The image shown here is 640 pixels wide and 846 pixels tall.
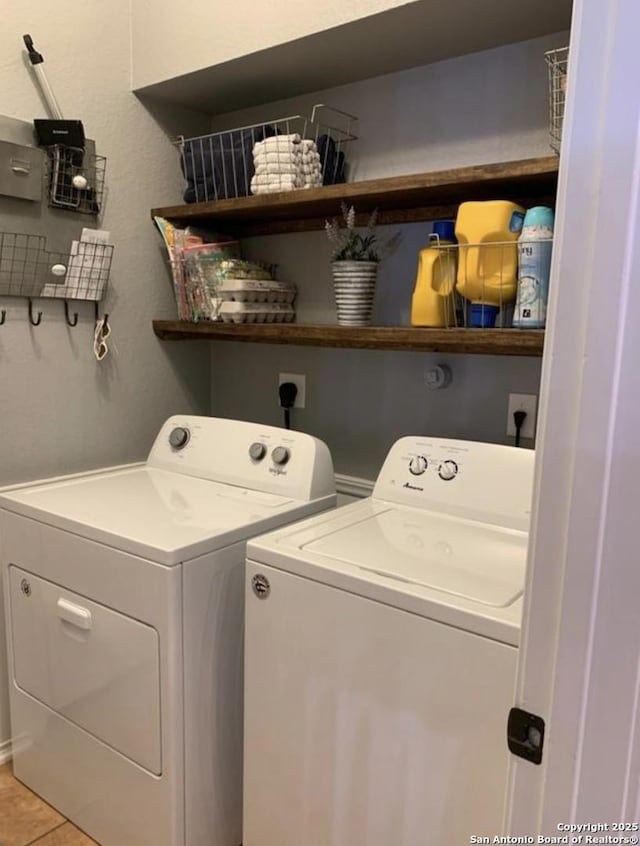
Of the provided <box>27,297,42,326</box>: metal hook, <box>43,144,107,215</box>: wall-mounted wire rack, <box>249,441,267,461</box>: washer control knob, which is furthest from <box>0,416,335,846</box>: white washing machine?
<box>43,144,107,215</box>: wall-mounted wire rack

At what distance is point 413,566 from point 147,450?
4.23 feet

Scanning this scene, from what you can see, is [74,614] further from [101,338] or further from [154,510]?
[101,338]

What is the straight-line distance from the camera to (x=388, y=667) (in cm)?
121

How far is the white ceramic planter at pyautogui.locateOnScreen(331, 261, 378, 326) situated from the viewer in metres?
1.77

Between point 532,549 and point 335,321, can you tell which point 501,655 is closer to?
point 532,549

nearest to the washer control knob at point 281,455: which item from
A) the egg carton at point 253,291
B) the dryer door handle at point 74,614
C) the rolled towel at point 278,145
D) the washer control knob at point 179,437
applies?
the washer control knob at point 179,437

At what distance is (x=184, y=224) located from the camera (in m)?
2.19

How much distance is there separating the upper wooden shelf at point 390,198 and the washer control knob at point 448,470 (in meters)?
0.68

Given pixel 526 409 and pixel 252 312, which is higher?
pixel 252 312

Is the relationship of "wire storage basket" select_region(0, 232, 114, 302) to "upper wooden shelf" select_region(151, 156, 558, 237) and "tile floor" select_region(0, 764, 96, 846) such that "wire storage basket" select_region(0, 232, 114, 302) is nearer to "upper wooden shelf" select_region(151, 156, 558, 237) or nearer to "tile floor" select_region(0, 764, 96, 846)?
"upper wooden shelf" select_region(151, 156, 558, 237)

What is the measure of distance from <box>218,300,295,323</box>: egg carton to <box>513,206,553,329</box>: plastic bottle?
868 mm

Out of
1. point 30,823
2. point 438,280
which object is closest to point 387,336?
point 438,280

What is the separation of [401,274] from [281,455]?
649 mm

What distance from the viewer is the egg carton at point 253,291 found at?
1992mm
